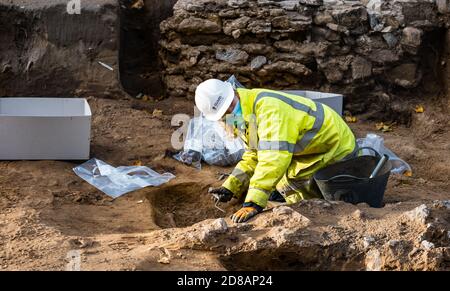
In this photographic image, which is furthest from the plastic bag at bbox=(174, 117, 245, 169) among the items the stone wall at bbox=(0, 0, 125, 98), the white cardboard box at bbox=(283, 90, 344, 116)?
the stone wall at bbox=(0, 0, 125, 98)

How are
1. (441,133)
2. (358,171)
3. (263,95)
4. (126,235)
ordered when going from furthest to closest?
(441,133) → (358,171) → (263,95) → (126,235)

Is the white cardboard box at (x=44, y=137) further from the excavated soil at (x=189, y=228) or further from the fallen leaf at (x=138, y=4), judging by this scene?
the fallen leaf at (x=138, y=4)

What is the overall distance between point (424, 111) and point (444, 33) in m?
1.01

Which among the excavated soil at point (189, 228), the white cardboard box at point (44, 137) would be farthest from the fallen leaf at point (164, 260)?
the white cardboard box at point (44, 137)

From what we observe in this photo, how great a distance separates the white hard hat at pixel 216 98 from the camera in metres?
4.80

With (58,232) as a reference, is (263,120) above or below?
above

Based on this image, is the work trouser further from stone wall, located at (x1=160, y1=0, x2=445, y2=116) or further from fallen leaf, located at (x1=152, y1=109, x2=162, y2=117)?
stone wall, located at (x1=160, y1=0, x2=445, y2=116)

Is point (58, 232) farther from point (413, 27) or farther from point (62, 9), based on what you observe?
point (413, 27)

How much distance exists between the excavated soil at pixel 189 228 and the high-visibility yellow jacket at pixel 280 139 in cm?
27

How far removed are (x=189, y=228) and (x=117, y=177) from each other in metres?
1.94

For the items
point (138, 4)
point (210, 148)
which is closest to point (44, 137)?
point (210, 148)

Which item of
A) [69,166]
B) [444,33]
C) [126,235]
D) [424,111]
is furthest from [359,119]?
[126,235]

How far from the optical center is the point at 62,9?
25.9 feet

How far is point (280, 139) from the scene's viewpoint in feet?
15.3
